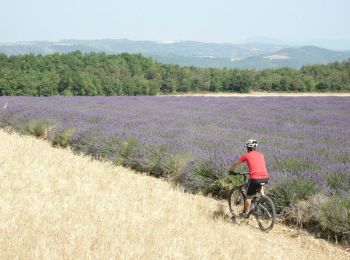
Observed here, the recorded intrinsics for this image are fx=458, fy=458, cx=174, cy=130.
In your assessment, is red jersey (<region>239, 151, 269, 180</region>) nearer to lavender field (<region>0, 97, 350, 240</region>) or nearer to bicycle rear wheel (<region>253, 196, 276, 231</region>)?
bicycle rear wheel (<region>253, 196, 276, 231</region>)

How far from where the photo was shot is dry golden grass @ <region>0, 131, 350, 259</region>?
155 inches

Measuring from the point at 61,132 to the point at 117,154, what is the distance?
3289 millimetres

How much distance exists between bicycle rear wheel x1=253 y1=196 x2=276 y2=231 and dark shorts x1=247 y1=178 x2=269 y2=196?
13 cm

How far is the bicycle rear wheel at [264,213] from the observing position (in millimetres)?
5430

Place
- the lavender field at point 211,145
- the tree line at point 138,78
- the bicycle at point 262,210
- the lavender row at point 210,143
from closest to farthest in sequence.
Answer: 1. the bicycle at point 262,210
2. the lavender field at point 211,145
3. the lavender row at point 210,143
4. the tree line at point 138,78

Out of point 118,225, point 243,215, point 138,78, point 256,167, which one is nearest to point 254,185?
point 256,167

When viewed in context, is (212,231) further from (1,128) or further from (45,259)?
(1,128)

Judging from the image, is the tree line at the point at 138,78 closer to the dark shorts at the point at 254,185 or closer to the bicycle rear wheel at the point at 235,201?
the bicycle rear wheel at the point at 235,201

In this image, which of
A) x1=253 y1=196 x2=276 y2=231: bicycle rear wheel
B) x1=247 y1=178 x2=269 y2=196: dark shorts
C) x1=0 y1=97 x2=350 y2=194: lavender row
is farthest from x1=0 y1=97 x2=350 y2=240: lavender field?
x1=247 y1=178 x2=269 y2=196: dark shorts

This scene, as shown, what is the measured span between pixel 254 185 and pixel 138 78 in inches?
1658

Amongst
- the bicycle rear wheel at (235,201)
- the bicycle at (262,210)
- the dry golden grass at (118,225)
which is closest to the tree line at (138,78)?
the dry golden grass at (118,225)

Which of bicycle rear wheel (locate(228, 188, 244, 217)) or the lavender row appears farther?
the lavender row

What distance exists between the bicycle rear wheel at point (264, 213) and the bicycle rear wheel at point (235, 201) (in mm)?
338

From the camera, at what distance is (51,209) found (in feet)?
16.6
